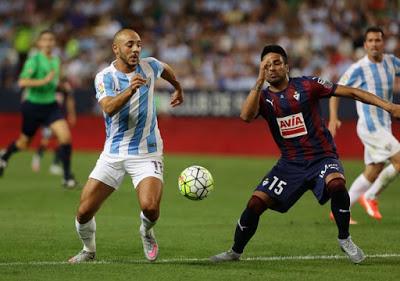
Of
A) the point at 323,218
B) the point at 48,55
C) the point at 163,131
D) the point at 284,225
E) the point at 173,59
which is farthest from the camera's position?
the point at 173,59

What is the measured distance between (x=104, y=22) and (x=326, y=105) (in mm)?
8826

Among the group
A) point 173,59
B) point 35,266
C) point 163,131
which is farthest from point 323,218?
point 173,59

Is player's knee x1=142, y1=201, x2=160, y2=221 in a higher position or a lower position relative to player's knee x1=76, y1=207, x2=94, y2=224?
higher

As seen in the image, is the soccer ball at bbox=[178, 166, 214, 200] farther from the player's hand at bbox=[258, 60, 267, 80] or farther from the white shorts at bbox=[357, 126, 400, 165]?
the white shorts at bbox=[357, 126, 400, 165]

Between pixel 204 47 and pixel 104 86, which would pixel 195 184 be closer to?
pixel 104 86

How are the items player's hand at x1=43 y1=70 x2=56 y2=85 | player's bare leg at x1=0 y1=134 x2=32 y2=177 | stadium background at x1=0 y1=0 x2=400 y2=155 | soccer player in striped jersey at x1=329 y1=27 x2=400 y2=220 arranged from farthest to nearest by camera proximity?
stadium background at x1=0 y1=0 x2=400 y2=155 < player's bare leg at x1=0 y1=134 x2=32 y2=177 < player's hand at x1=43 y1=70 x2=56 y2=85 < soccer player in striped jersey at x1=329 y1=27 x2=400 y2=220

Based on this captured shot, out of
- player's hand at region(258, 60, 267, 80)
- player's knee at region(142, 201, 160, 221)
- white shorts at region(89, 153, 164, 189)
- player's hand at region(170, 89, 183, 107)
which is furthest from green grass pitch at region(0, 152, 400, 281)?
player's hand at region(258, 60, 267, 80)

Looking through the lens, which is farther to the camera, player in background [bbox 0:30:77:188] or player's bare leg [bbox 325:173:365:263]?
player in background [bbox 0:30:77:188]

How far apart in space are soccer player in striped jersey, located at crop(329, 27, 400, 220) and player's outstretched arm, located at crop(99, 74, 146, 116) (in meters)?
4.31

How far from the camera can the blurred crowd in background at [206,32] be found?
2523 cm

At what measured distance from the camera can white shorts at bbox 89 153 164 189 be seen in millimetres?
9422

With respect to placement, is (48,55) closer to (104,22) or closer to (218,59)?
(218,59)

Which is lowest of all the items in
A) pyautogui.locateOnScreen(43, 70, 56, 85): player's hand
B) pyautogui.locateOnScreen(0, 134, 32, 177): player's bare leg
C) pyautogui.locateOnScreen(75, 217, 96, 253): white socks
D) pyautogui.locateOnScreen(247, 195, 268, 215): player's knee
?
pyautogui.locateOnScreen(0, 134, 32, 177): player's bare leg

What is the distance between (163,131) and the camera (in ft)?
83.5
